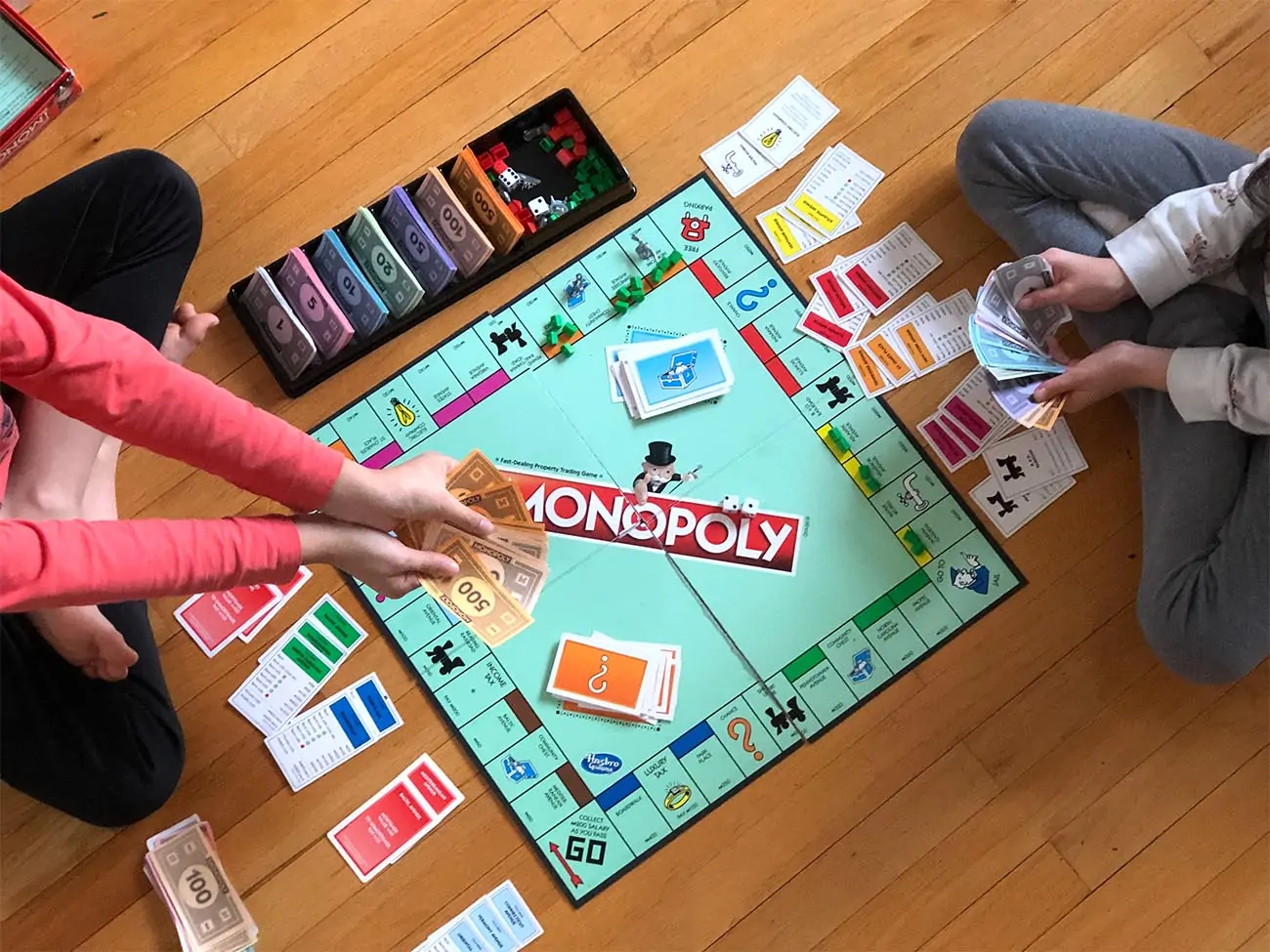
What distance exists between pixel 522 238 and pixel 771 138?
42cm

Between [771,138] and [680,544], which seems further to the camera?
[771,138]

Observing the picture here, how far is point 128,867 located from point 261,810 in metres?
0.19

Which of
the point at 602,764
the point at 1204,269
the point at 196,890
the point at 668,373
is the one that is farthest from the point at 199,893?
the point at 1204,269

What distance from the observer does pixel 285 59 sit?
1741 mm

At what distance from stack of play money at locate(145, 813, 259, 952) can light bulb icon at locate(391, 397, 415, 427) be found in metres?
0.61

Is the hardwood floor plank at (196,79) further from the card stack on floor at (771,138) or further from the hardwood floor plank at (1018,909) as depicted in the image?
the hardwood floor plank at (1018,909)

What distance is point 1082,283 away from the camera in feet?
4.88

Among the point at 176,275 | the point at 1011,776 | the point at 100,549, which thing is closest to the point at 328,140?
the point at 176,275

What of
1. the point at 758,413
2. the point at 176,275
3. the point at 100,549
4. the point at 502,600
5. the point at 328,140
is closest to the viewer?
the point at 100,549

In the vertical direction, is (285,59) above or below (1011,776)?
above

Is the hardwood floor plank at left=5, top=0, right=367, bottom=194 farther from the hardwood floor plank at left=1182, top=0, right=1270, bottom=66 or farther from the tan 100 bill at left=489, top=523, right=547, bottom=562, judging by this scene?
the hardwood floor plank at left=1182, top=0, right=1270, bottom=66

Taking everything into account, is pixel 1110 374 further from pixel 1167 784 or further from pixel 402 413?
pixel 402 413

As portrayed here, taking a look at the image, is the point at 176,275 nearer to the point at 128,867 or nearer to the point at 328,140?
the point at 328,140

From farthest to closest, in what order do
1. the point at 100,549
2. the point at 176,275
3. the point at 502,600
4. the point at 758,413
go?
the point at 758,413 < the point at 176,275 < the point at 502,600 < the point at 100,549
